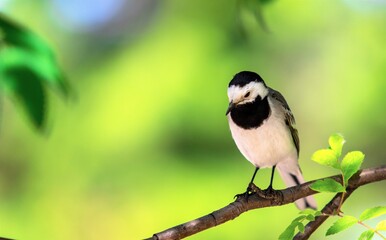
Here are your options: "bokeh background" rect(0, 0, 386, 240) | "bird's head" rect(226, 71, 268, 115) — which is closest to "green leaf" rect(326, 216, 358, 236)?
"bird's head" rect(226, 71, 268, 115)

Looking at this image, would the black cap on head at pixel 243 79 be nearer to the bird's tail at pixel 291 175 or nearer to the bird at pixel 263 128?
the bird at pixel 263 128

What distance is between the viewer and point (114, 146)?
15.5ft

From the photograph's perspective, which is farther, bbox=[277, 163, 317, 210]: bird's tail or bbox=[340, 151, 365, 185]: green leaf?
bbox=[277, 163, 317, 210]: bird's tail

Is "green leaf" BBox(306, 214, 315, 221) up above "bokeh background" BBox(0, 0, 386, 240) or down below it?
below

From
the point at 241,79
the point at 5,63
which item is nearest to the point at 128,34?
the point at 241,79

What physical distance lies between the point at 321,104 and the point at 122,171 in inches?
59.9

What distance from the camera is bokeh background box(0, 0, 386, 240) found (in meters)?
4.25

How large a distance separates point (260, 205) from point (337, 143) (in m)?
0.27

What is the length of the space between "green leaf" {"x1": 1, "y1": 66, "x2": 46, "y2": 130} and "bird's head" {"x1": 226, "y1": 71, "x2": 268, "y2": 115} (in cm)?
64

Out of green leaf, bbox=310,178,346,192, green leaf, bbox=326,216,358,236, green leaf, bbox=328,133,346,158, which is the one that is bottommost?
green leaf, bbox=326,216,358,236

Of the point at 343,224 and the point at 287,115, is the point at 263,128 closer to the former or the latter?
the point at 287,115

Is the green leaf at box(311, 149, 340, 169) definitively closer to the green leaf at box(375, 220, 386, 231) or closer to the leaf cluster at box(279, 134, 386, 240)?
the leaf cluster at box(279, 134, 386, 240)

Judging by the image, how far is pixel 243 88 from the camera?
1.45 metres

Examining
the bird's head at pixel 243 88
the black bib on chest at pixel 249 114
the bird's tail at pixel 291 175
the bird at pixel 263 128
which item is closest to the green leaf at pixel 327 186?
the bird's head at pixel 243 88
